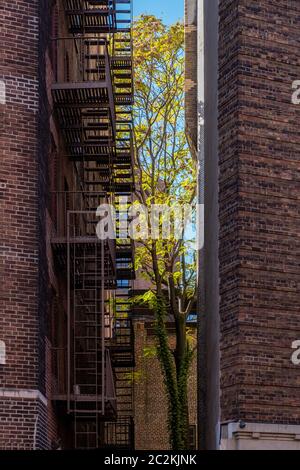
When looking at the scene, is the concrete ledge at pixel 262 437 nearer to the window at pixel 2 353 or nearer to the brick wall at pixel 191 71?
the window at pixel 2 353

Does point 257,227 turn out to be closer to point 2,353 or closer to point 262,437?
point 262,437

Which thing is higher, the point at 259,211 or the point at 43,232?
the point at 259,211

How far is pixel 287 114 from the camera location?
74.9 ft

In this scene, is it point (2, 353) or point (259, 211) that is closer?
point (2, 353)

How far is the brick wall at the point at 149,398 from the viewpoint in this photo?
4594 centimetres

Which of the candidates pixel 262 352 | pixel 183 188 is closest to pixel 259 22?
pixel 262 352

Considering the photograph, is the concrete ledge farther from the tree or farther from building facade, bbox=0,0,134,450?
the tree

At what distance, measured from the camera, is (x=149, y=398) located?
4703 centimetres

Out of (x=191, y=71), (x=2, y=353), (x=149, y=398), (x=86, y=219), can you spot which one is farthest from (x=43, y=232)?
(x=149, y=398)

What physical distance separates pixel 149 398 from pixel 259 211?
85.0ft

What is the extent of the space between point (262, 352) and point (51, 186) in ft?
18.8

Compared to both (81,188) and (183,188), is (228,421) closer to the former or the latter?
(81,188)

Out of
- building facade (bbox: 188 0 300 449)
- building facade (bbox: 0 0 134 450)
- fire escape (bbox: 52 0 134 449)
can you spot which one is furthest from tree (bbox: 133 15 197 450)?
building facade (bbox: 188 0 300 449)

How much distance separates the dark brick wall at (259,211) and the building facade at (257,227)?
0.06ft
